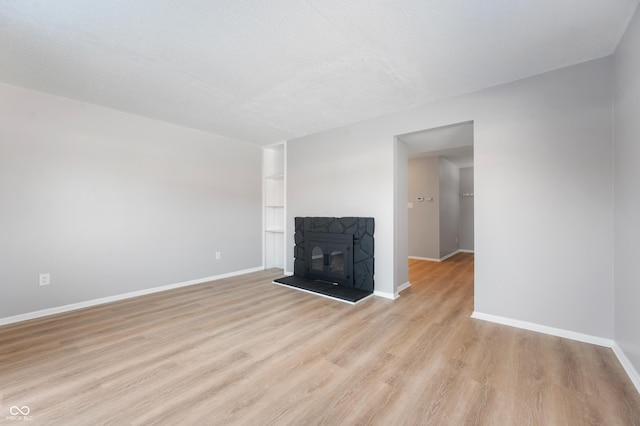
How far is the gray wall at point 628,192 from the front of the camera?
1.74m

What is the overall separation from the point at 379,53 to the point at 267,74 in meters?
1.07

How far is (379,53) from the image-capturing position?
221 cm

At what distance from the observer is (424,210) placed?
6.45 m

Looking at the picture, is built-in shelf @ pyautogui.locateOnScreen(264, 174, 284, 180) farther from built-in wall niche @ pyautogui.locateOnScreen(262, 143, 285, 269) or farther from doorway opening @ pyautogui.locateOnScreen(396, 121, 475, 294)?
doorway opening @ pyautogui.locateOnScreen(396, 121, 475, 294)

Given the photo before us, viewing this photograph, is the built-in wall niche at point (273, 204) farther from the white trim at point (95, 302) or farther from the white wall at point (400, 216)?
the white wall at point (400, 216)

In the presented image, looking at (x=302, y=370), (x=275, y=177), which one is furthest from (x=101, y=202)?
(x=302, y=370)

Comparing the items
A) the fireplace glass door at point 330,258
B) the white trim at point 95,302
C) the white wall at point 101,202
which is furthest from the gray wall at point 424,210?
the white trim at point 95,302

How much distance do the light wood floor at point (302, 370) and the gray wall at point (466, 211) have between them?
5064 mm

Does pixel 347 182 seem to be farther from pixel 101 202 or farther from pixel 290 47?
pixel 101 202

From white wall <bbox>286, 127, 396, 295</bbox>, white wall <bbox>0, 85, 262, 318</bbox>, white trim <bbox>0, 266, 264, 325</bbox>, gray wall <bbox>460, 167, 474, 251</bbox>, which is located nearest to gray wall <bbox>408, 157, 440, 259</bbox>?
gray wall <bbox>460, 167, 474, 251</bbox>

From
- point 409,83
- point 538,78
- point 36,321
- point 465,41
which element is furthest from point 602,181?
point 36,321

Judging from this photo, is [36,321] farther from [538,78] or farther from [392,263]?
[538,78]

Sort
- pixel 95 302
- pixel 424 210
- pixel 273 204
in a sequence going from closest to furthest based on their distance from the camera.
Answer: pixel 95 302, pixel 273 204, pixel 424 210

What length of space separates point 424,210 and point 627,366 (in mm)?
4773
